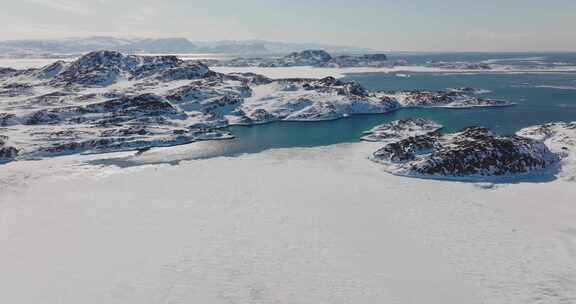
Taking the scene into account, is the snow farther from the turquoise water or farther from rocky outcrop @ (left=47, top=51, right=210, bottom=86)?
rocky outcrop @ (left=47, top=51, right=210, bottom=86)

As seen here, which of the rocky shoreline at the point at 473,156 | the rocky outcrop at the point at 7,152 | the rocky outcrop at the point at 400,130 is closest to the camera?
the rocky shoreline at the point at 473,156

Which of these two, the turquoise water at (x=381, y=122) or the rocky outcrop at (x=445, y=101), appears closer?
the turquoise water at (x=381, y=122)

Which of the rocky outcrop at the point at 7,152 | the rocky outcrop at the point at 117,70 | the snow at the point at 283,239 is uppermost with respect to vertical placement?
the rocky outcrop at the point at 117,70

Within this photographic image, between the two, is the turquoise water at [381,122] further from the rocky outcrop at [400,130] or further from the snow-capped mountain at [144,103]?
the snow-capped mountain at [144,103]

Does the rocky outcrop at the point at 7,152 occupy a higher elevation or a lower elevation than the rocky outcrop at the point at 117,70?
lower

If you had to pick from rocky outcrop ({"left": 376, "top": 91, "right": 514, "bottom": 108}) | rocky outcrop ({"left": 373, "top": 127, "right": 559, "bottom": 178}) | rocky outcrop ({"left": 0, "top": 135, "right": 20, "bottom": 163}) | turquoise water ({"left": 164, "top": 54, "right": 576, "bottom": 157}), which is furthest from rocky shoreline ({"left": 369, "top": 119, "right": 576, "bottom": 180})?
rocky outcrop ({"left": 376, "top": 91, "right": 514, "bottom": 108})

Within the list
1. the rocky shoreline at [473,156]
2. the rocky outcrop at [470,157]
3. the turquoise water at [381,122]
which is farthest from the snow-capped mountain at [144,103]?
the rocky outcrop at [470,157]

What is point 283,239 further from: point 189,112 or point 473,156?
point 189,112
